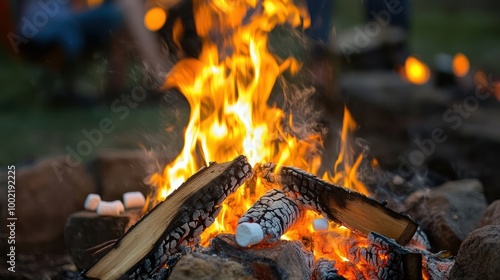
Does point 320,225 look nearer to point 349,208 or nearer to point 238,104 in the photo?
point 349,208

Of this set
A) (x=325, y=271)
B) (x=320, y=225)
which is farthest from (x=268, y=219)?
(x=320, y=225)

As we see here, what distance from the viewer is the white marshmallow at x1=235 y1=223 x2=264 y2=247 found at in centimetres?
298

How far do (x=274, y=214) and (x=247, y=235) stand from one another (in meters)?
0.28

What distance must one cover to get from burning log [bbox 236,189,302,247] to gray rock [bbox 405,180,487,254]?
1119 mm

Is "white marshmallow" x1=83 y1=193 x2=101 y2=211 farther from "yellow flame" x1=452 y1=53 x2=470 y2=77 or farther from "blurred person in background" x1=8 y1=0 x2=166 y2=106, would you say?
"yellow flame" x1=452 y1=53 x2=470 y2=77

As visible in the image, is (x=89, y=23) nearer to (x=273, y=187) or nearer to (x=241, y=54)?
(x=241, y=54)

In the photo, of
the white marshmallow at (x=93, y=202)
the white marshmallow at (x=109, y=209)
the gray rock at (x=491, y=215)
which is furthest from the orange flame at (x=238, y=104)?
the gray rock at (x=491, y=215)

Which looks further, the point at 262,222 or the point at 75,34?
the point at 75,34

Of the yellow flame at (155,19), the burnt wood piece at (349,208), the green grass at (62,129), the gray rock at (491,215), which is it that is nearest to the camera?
the burnt wood piece at (349,208)

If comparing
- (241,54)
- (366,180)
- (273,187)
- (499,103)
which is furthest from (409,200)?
(499,103)

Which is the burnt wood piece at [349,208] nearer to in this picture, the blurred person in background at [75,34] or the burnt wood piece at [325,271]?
the burnt wood piece at [325,271]

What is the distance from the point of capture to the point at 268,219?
3156mm

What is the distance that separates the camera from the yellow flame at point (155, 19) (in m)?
8.81

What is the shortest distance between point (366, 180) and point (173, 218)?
1.71 m
